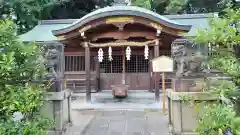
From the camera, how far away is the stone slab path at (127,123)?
235 inches

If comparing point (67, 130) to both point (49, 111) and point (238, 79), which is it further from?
point (238, 79)

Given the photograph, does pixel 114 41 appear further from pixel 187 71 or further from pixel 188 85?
pixel 188 85

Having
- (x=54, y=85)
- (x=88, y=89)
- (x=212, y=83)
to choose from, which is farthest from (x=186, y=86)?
(x=88, y=89)

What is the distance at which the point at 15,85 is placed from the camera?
137 inches

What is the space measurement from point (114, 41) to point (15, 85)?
7735 millimetres

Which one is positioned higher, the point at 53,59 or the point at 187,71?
the point at 53,59

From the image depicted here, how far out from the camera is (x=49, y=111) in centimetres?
546

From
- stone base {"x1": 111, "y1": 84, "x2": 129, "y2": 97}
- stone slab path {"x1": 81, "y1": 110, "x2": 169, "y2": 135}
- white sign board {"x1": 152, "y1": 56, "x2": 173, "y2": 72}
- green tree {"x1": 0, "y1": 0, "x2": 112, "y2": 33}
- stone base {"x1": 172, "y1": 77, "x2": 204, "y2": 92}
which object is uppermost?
green tree {"x1": 0, "y1": 0, "x2": 112, "y2": 33}

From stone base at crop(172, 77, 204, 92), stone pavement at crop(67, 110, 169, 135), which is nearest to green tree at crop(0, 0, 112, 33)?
stone pavement at crop(67, 110, 169, 135)

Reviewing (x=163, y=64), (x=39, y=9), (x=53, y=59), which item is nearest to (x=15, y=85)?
(x=53, y=59)

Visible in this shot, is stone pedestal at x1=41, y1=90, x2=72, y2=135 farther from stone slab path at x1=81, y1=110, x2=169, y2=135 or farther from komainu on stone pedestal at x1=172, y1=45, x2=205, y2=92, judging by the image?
komainu on stone pedestal at x1=172, y1=45, x2=205, y2=92

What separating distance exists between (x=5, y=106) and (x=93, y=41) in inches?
307

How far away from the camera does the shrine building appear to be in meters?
9.55

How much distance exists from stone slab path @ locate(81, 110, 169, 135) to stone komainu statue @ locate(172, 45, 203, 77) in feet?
4.67
